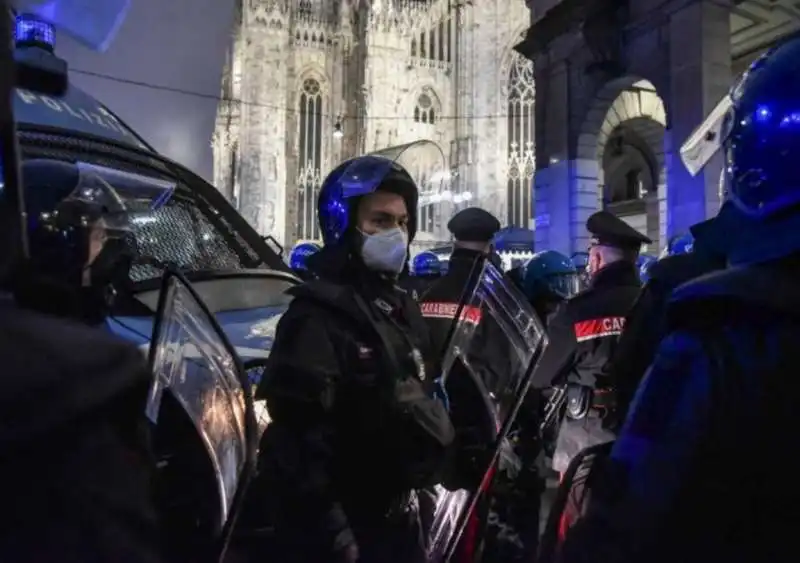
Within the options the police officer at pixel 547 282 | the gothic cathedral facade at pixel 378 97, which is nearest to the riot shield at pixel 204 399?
the police officer at pixel 547 282

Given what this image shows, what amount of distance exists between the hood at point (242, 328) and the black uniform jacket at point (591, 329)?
5.61 feet

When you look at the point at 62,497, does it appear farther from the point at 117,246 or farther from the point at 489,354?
the point at 489,354

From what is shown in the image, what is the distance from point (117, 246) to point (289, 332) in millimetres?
1098

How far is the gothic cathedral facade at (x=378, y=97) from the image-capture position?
47594mm

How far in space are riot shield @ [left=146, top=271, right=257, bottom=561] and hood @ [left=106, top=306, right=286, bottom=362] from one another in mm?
489

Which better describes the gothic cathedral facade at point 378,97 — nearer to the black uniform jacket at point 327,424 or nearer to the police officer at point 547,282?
the police officer at point 547,282

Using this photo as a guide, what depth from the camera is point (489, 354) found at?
11.8 feet

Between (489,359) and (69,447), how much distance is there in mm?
2907

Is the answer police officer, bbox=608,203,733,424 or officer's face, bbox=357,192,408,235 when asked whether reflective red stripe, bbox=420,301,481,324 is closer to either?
police officer, bbox=608,203,733,424

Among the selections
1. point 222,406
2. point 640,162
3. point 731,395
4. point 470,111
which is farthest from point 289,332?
point 470,111

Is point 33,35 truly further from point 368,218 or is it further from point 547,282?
point 547,282

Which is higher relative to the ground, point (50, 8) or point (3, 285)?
point (50, 8)

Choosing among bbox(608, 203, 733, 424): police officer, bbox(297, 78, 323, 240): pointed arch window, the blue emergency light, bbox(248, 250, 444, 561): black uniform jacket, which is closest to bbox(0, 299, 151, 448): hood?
bbox(248, 250, 444, 561): black uniform jacket

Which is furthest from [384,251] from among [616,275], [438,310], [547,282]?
[547,282]
